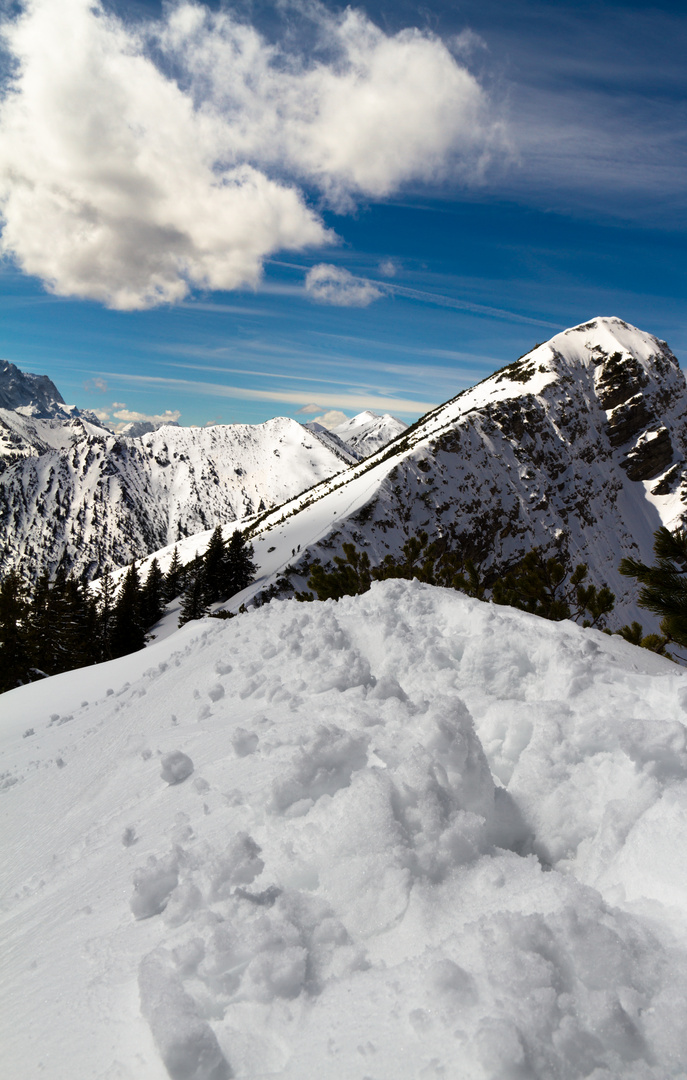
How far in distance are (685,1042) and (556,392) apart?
8135 cm

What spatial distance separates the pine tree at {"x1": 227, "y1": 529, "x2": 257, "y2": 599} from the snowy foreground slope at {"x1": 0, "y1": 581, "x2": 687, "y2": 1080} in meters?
37.3

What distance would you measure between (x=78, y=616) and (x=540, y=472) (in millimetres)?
Answer: 58586

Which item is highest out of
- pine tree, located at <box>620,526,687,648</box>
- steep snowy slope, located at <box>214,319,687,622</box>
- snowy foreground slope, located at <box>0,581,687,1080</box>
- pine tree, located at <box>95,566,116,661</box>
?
steep snowy slope, located at <box>214,319,687,622</box>

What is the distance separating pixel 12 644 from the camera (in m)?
29.8

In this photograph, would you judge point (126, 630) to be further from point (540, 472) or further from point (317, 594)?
point (540, 472)

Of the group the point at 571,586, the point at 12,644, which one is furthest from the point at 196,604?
the point at 571,586

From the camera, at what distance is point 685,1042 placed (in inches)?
81.5

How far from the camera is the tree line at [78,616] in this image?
2991 centimetres

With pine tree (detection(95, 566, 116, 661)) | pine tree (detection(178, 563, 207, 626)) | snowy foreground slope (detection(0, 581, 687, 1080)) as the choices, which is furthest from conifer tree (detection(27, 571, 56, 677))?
snowy foreground slope (detection(0, 581, 687, 1080))

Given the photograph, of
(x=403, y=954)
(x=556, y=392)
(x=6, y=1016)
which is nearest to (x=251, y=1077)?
(x=403, y=954)

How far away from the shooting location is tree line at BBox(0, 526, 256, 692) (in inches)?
1177

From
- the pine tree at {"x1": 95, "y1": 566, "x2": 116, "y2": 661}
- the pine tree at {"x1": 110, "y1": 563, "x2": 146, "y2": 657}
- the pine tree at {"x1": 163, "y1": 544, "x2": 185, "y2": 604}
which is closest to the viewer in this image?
the pine tree at {"x1": 110, "y1": 563, "x2": 146, "y2": 657}

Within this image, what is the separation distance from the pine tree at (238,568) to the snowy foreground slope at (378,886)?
37276 millimetres

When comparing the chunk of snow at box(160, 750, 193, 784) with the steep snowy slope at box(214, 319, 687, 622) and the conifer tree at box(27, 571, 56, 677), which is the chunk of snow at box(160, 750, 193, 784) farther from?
the steep snowy slope at box(214, 319, 687, 622)
